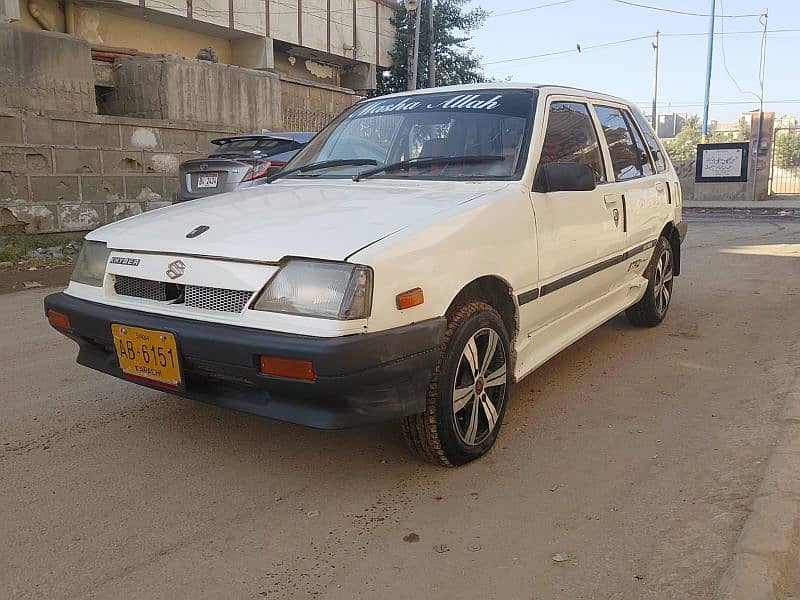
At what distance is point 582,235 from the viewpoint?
12.9 ft

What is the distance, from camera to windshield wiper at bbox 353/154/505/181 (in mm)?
3627

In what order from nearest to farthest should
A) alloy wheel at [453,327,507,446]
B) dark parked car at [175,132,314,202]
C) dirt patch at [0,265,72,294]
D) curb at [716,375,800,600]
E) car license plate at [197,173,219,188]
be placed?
curb at [716,375,800,600] < alloy wheel at [453,327,507,446] < dirt patch at [0,265,72,294] < dark parked car at [175,132,314,202] < car license plate at [197,173,219,188]

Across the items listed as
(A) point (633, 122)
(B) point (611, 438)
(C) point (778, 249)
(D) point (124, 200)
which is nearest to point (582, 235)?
(B) point (611, 438)

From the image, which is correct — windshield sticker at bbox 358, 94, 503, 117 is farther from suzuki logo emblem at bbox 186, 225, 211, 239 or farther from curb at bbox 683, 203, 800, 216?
curb at bbox 683, 203, 800, 216

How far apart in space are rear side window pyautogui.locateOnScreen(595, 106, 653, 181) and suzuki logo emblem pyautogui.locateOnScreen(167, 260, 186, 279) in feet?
9.31

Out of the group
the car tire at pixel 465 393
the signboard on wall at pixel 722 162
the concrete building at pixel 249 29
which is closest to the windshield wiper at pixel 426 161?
the car tire at pixel 465 393

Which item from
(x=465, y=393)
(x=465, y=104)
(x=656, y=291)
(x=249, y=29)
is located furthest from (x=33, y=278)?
(x=249, y=29)

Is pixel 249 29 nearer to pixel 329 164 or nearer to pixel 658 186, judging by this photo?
pixel 658 186

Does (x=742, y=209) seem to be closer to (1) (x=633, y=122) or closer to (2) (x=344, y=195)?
(1) (x=633, y=122)

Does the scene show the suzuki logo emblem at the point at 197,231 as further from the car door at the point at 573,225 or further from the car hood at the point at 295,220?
the car door at the point at 573,225

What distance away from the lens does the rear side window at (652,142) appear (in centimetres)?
535

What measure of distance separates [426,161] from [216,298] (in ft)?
4.78

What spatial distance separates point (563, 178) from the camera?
3475 mm

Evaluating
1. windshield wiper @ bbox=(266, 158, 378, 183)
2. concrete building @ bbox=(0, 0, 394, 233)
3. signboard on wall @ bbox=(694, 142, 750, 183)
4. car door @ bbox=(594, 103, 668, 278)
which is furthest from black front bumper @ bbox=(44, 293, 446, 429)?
signboard on wall @ bbox=(694, 142, 750, 183)
